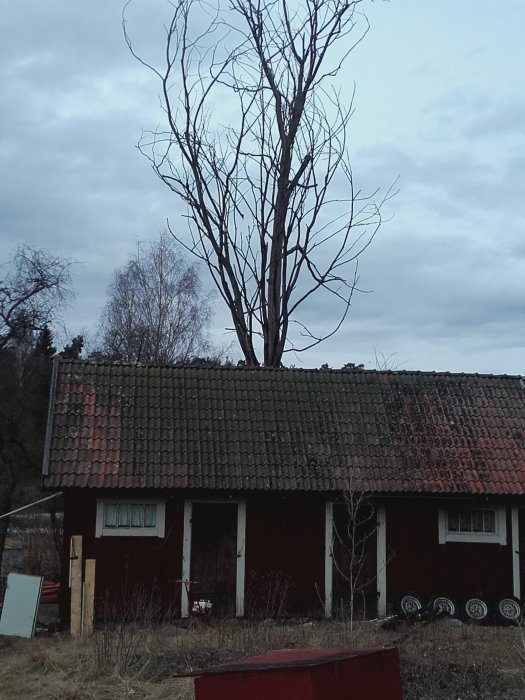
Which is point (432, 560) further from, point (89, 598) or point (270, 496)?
point (89, 598)

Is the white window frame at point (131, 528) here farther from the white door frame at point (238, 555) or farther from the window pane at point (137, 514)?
the white door frame at point (238, 555)

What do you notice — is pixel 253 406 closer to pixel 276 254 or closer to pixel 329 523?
pixel 329 523

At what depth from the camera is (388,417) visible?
16094 millimetres

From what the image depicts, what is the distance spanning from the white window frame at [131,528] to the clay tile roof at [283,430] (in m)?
0.51

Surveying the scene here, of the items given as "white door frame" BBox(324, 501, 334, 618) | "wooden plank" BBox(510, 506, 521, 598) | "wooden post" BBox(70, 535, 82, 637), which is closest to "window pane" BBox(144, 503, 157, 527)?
"wooden post" BBox(70, 535, 82, 637)

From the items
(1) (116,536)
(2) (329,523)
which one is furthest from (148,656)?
(2) (329,523)

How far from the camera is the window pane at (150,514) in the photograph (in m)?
14.3

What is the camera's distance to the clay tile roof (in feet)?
47.0

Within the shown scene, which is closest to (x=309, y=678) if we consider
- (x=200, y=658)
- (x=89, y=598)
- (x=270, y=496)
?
(x=200, y=658)

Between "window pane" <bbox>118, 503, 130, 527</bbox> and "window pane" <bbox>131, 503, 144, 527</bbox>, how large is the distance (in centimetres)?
9

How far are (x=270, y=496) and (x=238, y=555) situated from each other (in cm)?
115

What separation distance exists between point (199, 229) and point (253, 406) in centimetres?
970

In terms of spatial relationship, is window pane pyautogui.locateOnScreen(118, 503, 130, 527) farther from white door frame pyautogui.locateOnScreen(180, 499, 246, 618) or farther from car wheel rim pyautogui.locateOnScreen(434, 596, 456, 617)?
car wheel rim pyautogui.locateOnScreen(434, 596, 456, 617)

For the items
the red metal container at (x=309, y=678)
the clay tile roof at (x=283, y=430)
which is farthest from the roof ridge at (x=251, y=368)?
the red metal container at (x=309, y=678)
